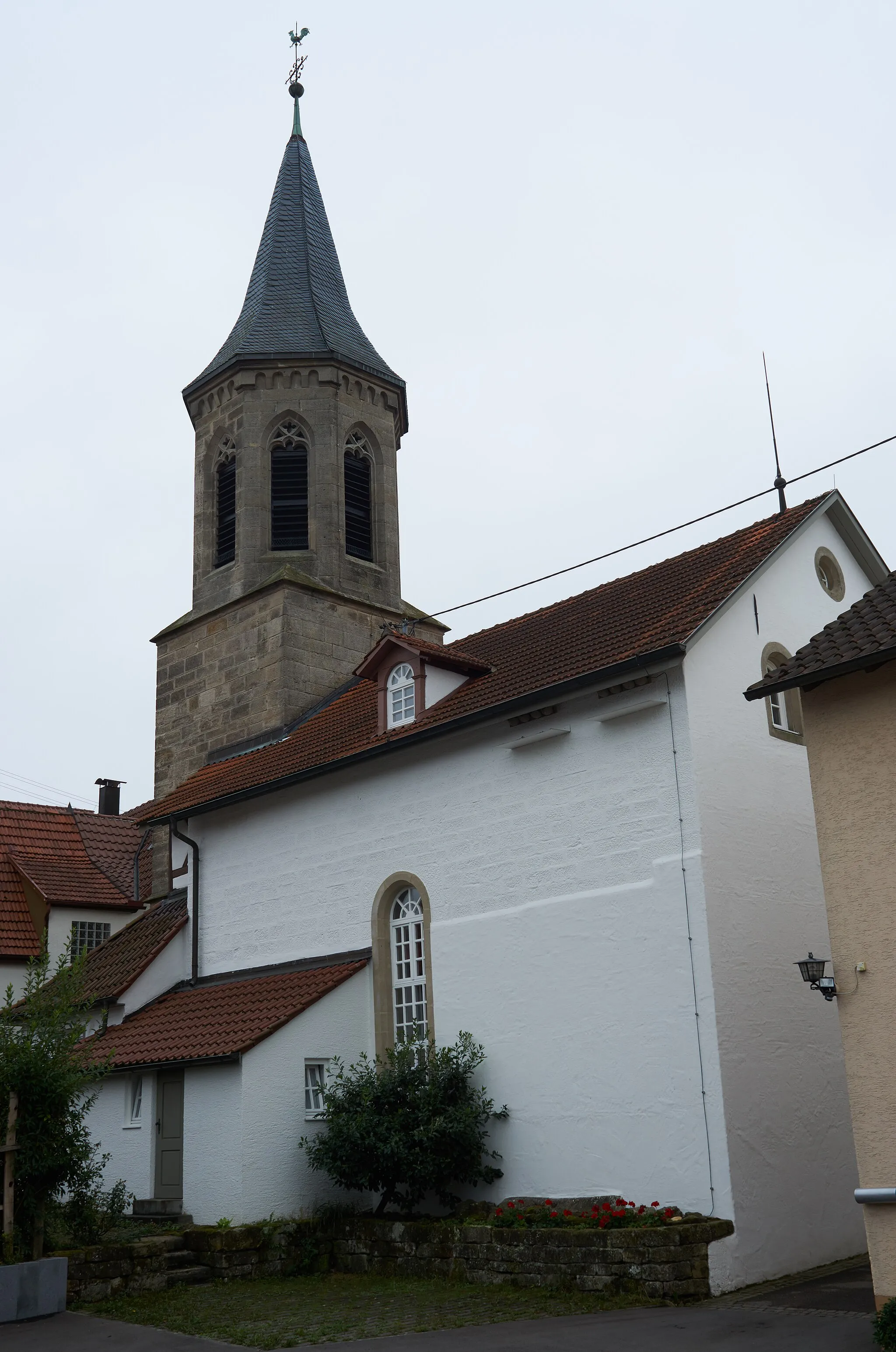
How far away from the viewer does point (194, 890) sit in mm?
21812

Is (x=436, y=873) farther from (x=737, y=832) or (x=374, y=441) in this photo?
(x=374, y=441)

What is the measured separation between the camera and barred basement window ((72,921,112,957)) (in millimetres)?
26984

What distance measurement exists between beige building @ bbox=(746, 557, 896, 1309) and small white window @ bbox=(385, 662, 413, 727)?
304 inches

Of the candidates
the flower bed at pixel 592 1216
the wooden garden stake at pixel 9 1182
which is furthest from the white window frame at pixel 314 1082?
the wooden garden stake at pixel 9 1182

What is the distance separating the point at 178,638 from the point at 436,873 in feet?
39.2

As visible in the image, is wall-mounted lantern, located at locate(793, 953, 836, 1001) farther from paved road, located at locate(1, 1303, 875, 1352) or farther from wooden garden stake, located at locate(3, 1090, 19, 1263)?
wooden garden stake, located at locate(3, 1090, 19, 1263)

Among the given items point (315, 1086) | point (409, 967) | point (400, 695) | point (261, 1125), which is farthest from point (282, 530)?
point (261, 1125)

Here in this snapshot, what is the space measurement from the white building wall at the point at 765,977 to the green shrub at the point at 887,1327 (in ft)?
11.2

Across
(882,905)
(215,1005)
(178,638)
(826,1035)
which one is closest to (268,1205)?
(215,1005)

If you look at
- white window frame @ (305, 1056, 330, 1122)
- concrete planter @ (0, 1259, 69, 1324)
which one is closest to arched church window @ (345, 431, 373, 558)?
white window frame @ (305, 1056, 330, 1122)

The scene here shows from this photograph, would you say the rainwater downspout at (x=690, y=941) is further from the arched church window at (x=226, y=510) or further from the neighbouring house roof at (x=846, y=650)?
the arched church window at (x=226, y=510)

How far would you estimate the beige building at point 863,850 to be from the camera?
1127cm

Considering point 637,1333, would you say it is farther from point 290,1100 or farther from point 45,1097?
point 290,1100

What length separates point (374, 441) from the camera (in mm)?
29000
